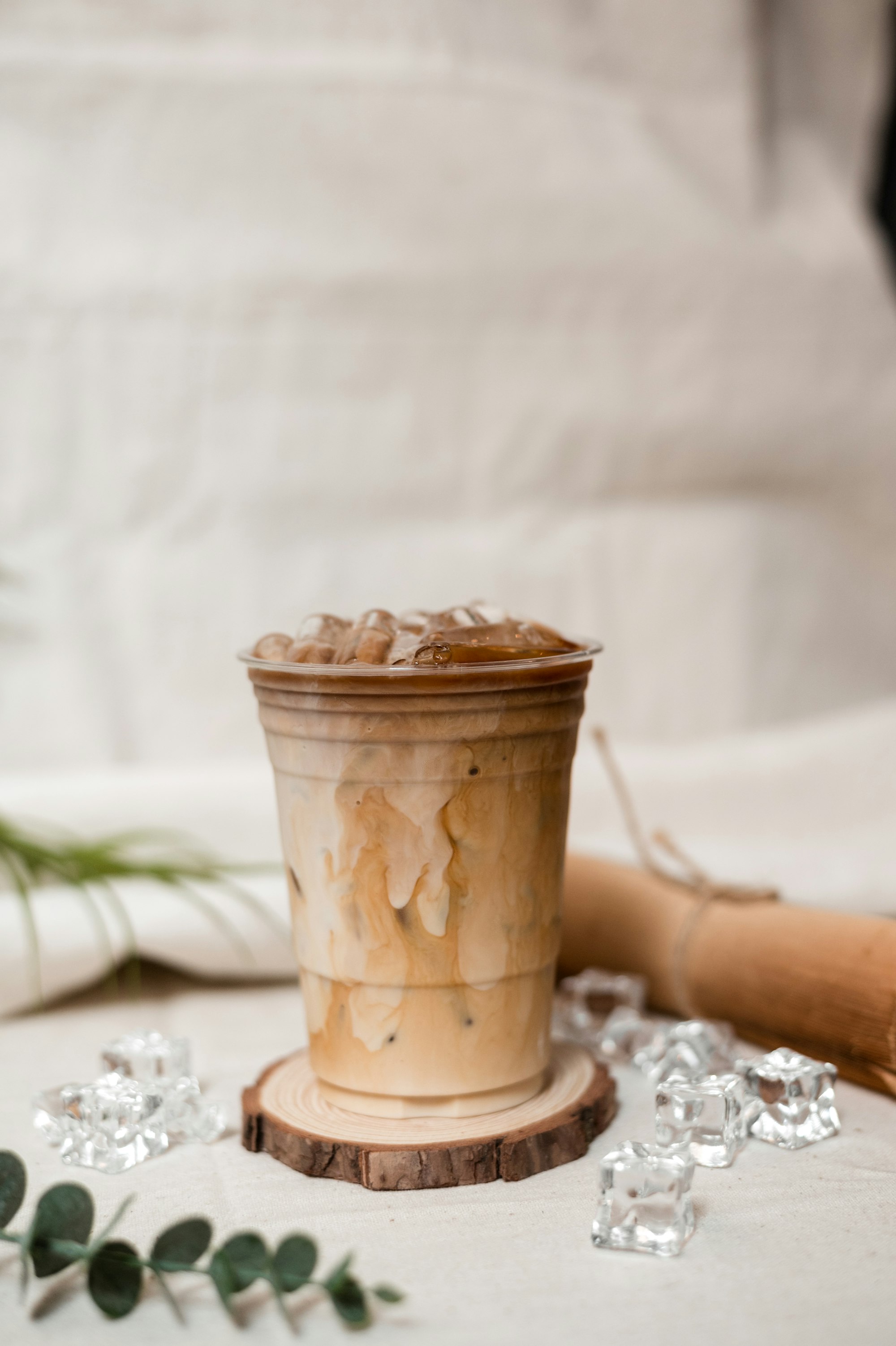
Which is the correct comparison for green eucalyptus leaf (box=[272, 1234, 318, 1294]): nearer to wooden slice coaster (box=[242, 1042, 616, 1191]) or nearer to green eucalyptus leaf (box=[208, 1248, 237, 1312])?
green eucalyptus leaf (box=[208, 1248, 237, 1312])

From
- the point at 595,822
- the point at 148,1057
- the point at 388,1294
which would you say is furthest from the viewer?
the point at 595,822

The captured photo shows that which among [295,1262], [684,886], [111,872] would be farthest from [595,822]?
[295,1262]

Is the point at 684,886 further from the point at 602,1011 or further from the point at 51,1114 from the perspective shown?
the point at 51,1114

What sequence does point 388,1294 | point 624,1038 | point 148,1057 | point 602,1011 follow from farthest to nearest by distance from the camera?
point 602,1011 → point 624,1038 → point 148,1057 → point 388,1294

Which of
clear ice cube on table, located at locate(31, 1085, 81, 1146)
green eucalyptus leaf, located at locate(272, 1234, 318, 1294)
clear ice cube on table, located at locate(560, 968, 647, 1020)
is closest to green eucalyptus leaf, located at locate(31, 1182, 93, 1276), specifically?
green eucalyptus leaf, located at locate(272, 1234, 318, 1294)

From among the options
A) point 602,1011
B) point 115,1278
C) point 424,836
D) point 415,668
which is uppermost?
Result: point 415,668

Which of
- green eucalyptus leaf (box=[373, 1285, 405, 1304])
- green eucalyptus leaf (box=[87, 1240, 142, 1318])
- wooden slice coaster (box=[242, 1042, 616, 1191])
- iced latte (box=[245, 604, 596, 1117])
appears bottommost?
wooden slice coaster (box=[242, 1042, 616, 1191])

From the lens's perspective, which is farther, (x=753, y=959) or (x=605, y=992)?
(x=605, y=992)
